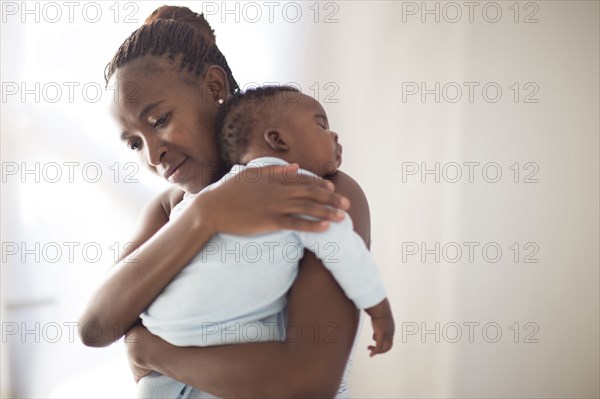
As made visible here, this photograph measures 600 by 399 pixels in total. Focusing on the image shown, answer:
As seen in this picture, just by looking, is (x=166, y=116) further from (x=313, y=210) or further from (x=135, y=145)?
(x=313, y=210)

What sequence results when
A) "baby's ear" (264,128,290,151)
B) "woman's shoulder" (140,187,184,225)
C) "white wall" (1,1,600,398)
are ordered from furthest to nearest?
"white wall" (1,1,600,398) < "woman's shoulder" (140,187,184,225) < "baby's ear" (264,128,290,151)

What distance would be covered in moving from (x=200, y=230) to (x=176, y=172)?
22cm

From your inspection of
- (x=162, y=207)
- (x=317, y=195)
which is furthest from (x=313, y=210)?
(x=162, y=207)

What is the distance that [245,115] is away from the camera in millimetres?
864

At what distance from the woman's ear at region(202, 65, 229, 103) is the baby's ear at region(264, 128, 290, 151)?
154 mm

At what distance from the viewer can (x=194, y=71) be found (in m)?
0.93

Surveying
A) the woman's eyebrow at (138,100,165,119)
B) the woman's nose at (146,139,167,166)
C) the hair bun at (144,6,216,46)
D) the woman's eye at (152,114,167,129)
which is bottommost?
the woman's nose at (146,139,167,166)

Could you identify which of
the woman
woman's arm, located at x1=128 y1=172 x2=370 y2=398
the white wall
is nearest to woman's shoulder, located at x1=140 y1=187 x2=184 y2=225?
the woman

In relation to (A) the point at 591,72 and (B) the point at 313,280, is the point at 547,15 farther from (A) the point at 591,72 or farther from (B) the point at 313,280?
(B) the point at 313,280

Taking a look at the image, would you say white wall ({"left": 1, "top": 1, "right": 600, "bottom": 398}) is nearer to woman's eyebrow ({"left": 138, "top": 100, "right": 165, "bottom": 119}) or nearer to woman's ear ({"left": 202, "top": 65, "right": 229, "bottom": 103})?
woman's ear ({"left": 202, "top": 65, "right": 229, "bottom": 103})

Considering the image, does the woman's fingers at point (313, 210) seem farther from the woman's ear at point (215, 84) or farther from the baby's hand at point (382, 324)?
the woman's ear at point (215, 84)

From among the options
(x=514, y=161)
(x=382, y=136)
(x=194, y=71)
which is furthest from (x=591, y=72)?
(x=194, y=71)

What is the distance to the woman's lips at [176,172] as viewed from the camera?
0.93 m

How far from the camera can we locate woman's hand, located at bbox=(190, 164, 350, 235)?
28.2 inches
